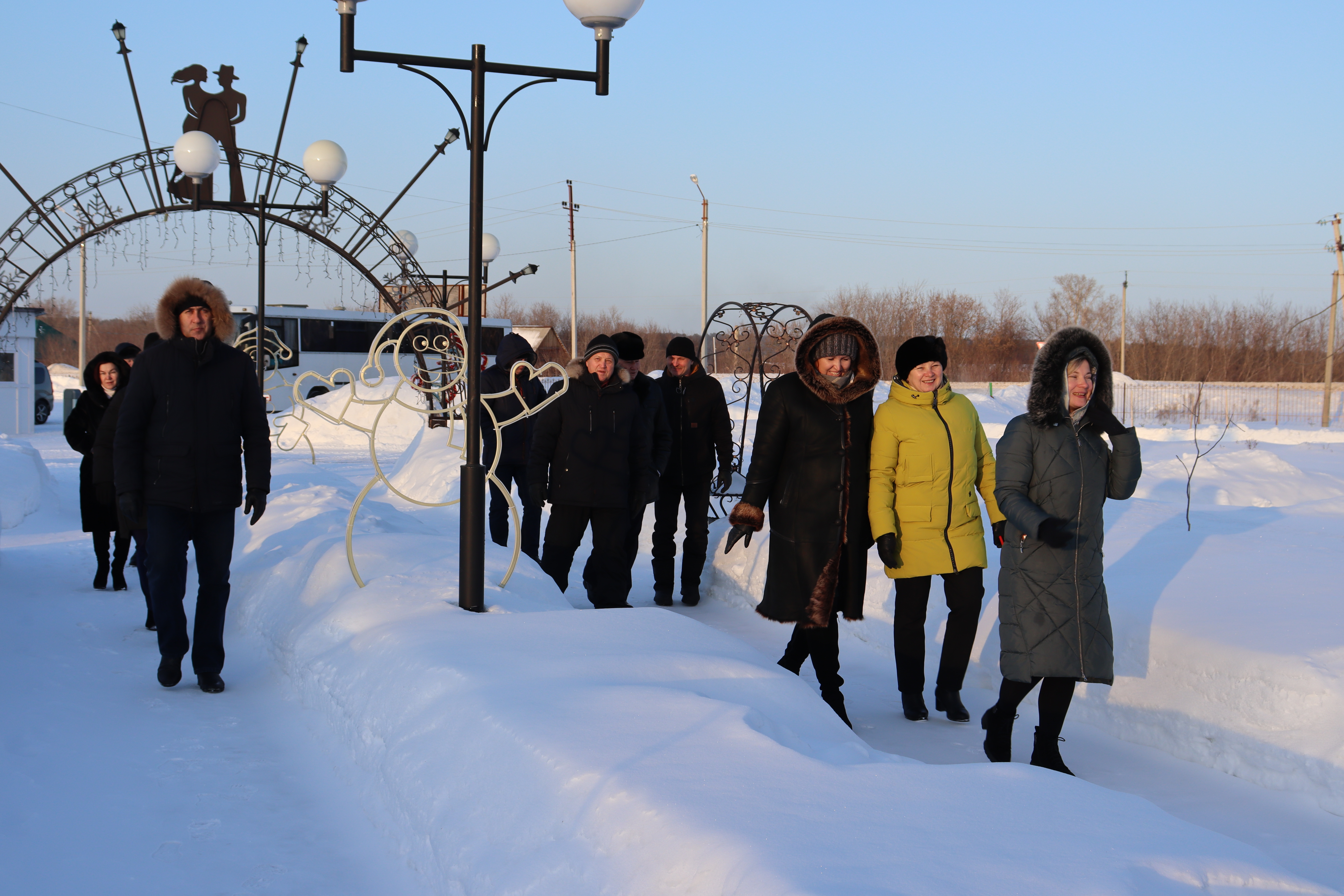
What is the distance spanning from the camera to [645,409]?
6.52 m

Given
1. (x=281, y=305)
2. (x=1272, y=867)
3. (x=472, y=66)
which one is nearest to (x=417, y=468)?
(x=472, y=66)

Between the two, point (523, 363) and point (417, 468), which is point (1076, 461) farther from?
point (417, 468)

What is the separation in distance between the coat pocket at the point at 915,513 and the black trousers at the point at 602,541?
1989 millimetres

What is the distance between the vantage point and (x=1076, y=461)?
12.9 feet

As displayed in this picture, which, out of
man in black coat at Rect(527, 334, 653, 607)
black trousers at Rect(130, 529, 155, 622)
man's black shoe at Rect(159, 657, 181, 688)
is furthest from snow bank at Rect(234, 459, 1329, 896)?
black trousers at Rect(130, 529, 155, 622)

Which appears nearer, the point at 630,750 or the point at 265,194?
the point at 630,750

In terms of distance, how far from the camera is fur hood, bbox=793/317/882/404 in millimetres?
4559

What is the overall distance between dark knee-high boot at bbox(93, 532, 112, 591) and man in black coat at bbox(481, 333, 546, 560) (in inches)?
104

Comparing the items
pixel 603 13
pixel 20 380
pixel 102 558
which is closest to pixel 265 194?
pixel 102 558

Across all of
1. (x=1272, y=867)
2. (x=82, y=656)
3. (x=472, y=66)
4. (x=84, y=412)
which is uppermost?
(x=472, y=66)

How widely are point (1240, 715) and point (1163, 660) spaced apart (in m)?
0.46

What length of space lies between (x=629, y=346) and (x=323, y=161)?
756 cm

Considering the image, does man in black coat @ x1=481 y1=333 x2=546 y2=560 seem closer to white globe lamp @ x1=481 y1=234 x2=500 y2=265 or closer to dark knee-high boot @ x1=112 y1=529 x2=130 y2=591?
dark knee-high boot @ x1=112 y1=529 x2=130 y2=591

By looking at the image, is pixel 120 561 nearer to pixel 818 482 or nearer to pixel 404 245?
pixel 818 482
